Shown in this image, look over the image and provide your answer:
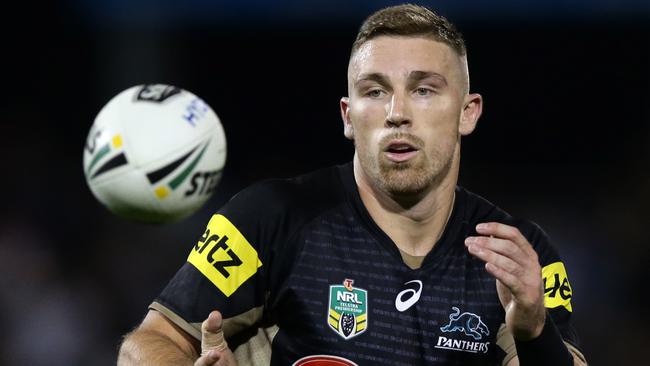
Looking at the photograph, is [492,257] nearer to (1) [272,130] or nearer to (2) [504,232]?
(2) [504,232]

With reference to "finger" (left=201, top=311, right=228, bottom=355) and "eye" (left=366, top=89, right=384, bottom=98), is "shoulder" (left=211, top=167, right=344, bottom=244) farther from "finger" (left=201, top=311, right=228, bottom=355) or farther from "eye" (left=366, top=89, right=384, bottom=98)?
"finger" (left=201, top=311, right=228, bottom=355)

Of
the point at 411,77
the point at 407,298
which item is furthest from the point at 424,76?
the point at 407,298

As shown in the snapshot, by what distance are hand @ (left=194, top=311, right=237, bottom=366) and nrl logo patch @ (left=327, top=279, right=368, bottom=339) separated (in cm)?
62

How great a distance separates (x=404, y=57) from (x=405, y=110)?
24cm

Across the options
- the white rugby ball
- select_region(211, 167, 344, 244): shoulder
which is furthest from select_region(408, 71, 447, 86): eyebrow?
the white rugby ball

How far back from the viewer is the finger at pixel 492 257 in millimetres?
3041

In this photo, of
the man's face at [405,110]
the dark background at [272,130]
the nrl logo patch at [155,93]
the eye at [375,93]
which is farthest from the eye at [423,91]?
the dark background at [272,130]

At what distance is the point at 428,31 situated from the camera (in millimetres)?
3818

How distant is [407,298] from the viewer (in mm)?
3711

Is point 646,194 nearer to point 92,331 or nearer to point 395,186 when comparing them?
point 92,331

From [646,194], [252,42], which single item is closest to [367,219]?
[646,194]

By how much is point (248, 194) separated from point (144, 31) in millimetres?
6378

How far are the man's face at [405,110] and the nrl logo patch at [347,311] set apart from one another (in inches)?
16.4

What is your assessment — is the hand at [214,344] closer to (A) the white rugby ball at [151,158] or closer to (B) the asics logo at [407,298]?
(B) the asics logo at [407,298]
